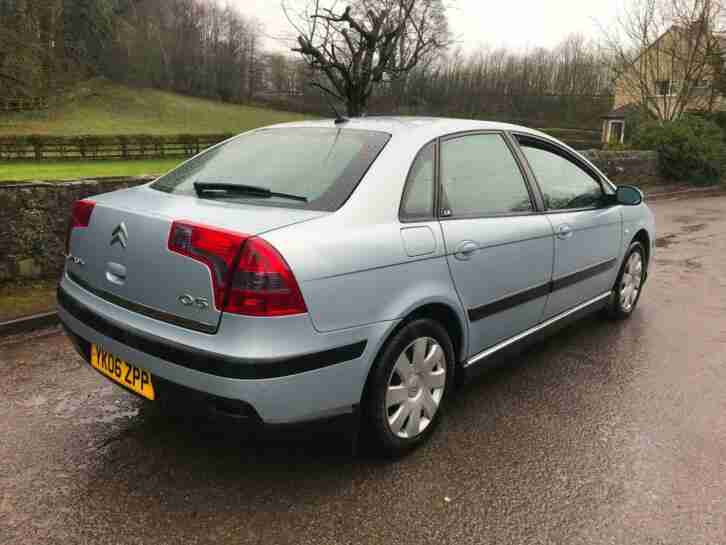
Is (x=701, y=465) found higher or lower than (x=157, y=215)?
lower

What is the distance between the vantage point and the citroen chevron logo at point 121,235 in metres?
2.56

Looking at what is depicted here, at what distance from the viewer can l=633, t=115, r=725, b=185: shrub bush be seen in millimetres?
16078

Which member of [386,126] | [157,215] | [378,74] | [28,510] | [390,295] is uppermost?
[378,74]

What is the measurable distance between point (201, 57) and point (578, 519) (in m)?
73.9

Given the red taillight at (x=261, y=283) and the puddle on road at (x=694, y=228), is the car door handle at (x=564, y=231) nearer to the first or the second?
the red taillight at (x=261, y=283)

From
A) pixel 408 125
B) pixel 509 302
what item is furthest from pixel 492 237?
pixel 408 125

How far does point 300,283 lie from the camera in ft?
7.38

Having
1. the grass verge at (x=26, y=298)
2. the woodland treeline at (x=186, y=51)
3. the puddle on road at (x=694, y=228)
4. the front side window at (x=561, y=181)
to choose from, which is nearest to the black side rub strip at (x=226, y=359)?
the front side window at (x=561, y=181)

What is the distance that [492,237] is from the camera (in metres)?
3.14

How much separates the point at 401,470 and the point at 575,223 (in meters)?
2.05

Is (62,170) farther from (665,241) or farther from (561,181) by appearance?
(561,181)

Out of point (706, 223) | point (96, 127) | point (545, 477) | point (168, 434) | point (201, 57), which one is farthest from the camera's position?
point (201, 57)

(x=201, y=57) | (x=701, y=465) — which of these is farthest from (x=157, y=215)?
(x=201, y=57)

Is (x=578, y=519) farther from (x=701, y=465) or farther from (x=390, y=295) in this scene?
(x=390, y=295)
